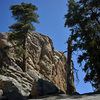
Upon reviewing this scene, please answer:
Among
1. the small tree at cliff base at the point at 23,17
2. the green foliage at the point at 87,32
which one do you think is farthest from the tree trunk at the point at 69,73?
the small tree at cliff base at the point at 23,17

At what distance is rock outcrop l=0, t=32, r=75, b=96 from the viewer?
17453mm

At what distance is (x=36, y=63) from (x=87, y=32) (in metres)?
14.5

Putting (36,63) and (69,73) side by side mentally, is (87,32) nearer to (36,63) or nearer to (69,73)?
(69,73)

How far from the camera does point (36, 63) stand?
23.6m

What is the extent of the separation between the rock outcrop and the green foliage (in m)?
7.36

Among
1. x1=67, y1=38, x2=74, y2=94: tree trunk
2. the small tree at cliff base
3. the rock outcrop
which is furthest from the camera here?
the small tree at cliff base

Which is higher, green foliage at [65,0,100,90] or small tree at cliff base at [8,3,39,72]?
small tree at cliff base at [8,3,39,72]

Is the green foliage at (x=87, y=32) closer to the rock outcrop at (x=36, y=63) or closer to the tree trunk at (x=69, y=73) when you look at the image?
the tree trunk at (x=69, y=73)

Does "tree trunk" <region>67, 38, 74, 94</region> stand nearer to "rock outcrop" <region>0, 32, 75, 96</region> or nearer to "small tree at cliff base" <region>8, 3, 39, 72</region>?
"rock outcrop" <region>0, 32, 75, 96</region>

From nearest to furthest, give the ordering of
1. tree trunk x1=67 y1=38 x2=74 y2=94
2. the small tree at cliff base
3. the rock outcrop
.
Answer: tree trunk x1=67 y1=38 x2=74 y2=94 < the rock outcrop < the small tree at cliff base

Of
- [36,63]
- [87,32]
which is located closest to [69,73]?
[87,32]

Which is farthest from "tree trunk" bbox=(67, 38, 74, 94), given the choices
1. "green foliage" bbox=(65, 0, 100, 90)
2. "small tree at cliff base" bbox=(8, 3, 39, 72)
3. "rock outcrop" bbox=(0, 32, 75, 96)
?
"small tree at cliff base" bbox=(8, 3, 39, 72)

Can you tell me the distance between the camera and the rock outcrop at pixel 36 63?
17453mm

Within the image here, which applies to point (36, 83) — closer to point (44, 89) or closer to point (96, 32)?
point (44, 89)
